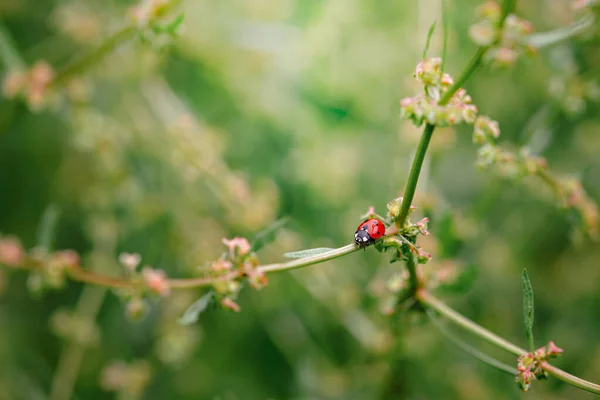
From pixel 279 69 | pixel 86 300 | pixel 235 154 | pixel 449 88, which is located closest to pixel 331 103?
pixel 279 69

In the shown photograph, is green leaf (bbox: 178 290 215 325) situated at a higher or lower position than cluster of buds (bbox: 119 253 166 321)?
lower

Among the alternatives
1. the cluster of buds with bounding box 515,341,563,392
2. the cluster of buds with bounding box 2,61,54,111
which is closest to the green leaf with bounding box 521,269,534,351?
the cluster of buds with bounding box 515,341,563,392

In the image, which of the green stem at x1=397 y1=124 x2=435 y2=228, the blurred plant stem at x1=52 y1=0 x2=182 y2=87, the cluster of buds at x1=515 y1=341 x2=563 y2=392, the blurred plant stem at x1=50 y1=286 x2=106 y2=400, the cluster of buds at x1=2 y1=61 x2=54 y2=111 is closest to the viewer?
the green stem at x1=397 y1=124 x2=435 y2=228

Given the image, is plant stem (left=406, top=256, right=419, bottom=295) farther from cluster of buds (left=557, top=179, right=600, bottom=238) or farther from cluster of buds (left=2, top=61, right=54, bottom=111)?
cluster of buds (left=2, top=61, right=54, bottom=111)

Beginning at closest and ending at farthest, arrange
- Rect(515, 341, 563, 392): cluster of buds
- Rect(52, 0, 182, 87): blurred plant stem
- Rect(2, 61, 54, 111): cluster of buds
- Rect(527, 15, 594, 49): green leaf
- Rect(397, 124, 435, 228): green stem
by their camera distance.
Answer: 1. Rect(397, 124, 435, 228): green stem
2. Rect(515, 341, 563, 392): cluster of buds
3. Rect(527, 15, 594, 49): green leaf
4. Rect(52, 0, 182, 87): blurred plant stem
5. Rect(2, 61, 54, 111): cluster of buds

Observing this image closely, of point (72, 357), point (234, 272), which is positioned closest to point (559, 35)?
point (234, 272)

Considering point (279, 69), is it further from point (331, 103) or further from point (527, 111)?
point (527, 111)
